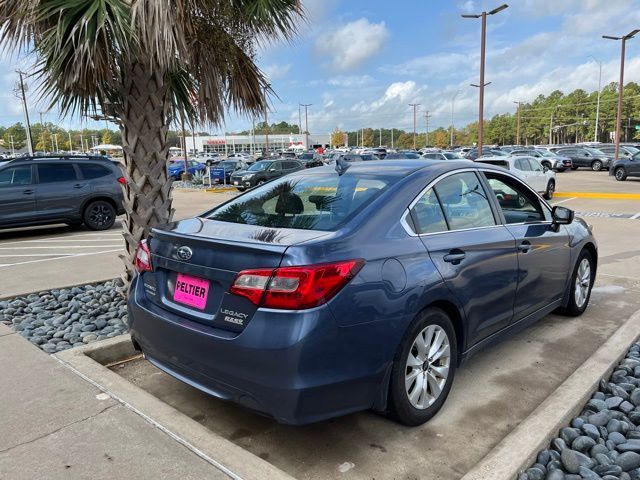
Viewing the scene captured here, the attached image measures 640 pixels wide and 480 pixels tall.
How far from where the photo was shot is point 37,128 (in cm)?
14875

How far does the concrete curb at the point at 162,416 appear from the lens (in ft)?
8.33

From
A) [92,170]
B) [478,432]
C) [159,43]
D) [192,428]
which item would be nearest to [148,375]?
[192,428]

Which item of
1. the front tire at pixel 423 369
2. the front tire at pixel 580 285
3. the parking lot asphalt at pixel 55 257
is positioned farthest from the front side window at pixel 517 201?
the parking lot asphalt at pixel 55 257

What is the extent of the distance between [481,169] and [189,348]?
2629 millimetres

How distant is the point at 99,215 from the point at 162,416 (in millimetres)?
10300

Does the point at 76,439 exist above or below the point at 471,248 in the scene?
below

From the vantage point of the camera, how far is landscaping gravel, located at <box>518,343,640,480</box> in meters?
2.65

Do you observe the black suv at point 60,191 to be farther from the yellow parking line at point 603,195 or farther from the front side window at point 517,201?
the yellow parking line at point 603,195

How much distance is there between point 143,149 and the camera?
203 inches

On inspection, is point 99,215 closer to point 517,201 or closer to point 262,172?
point 517,201

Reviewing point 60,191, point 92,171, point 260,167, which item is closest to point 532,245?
point 60,191

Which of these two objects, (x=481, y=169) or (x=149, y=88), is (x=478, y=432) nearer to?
(x=481, y=169)

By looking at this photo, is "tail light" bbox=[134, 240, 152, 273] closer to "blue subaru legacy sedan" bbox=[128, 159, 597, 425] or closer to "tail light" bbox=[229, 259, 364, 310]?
"blue subaru legacy sedan" bbox=[128, 159, 597, 425]

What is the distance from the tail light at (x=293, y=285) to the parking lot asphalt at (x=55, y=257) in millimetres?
4918
